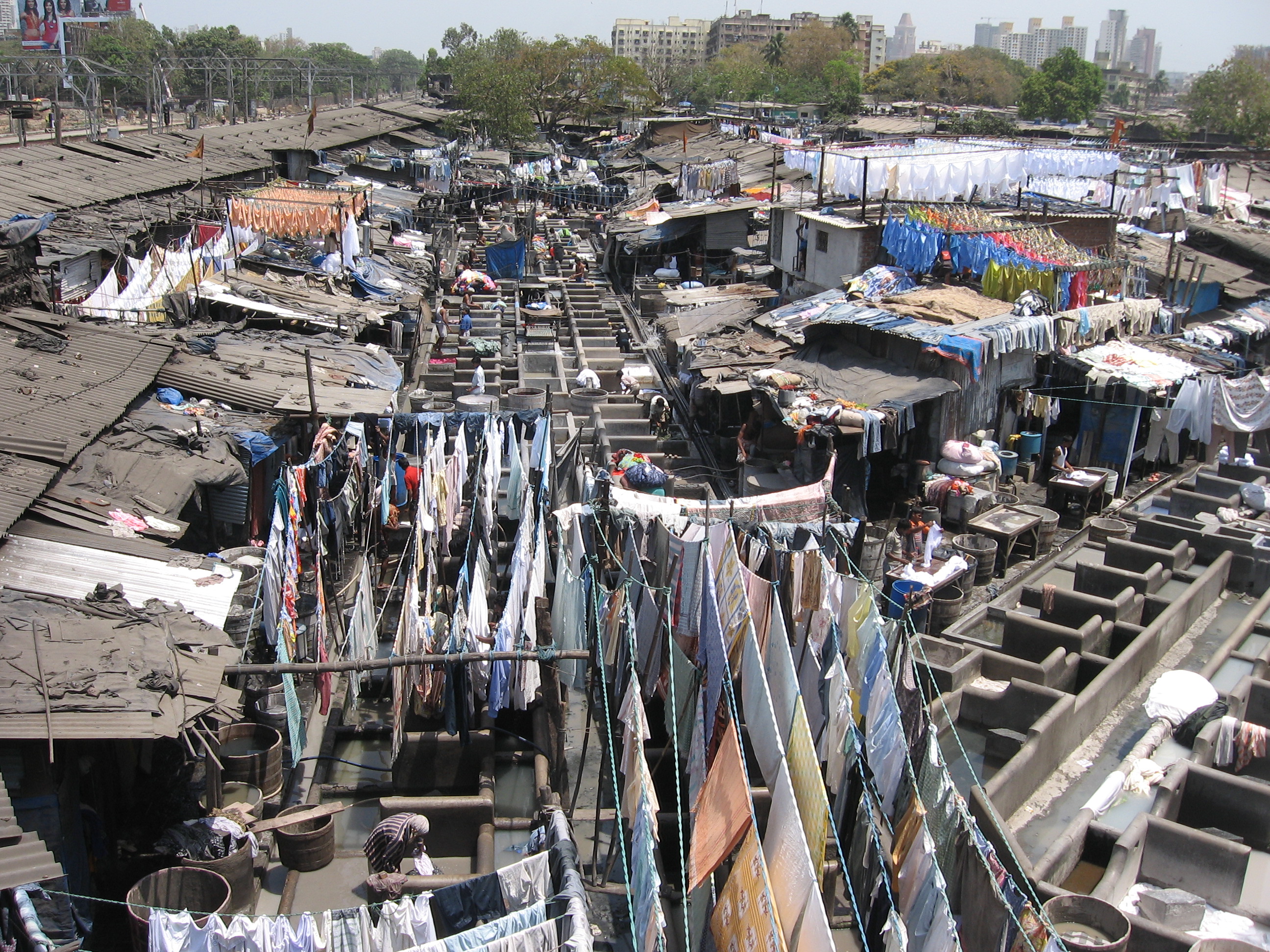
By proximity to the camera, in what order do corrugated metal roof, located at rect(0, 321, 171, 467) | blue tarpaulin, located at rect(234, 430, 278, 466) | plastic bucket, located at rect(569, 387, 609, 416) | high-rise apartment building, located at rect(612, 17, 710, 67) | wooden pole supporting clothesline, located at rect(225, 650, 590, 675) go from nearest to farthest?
1. wooden pole supporting clothesline, located at rect(225, 650, 590, 675)
2. corrugated metal roof, located at rect(0, 321, 171, 467)
3. blue tarpaulin, located at rect(234, 430, 278, 466)
4. plastic bucket, located at rect(569, 387, 609, 416)
5. high-rise apartment building, located at rect(612, 17, 710, 67)

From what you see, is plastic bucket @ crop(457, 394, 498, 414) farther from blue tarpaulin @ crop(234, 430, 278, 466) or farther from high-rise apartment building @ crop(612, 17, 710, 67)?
high-rise apartment building @ crop(612, 17, 710, 67)

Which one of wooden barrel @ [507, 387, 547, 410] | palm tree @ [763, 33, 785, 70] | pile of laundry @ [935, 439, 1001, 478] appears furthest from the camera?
palm tree @ [763, 33, 785, 70]

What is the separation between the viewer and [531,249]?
132 ft

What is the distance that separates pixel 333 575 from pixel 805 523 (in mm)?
7043

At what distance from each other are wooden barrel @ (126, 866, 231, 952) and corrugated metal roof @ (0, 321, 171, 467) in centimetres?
535

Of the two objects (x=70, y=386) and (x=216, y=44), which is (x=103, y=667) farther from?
(x=216, y=44)

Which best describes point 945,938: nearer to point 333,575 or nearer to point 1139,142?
point 333,575

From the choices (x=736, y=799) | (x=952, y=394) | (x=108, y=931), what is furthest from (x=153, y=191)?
(x=736, y=799)

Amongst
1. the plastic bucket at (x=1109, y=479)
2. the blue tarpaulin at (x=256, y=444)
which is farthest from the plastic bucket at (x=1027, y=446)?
the blue tarpaulin at (x=256, y=444)

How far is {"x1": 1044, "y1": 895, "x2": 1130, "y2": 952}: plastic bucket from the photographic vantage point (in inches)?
330

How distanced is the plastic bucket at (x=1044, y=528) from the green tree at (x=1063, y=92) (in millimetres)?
78956

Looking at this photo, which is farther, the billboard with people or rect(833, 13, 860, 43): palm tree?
rect(833, 13, 860, 43): palm tree

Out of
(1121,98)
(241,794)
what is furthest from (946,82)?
(241,794)

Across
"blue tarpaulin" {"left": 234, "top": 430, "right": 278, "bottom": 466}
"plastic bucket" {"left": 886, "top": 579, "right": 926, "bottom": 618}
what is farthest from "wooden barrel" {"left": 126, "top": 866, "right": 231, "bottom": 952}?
"plastic bucket" {"left": 886, "top": 579, "right": 926, "bottom": 618}
